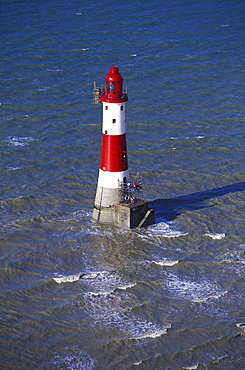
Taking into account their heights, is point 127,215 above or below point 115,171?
below

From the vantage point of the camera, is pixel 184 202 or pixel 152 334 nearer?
pixel 152 334

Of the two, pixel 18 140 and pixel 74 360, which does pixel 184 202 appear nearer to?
pixel 18 140

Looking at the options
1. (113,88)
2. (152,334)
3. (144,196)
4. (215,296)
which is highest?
(113,88)

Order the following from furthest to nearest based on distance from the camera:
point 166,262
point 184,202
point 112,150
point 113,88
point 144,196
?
1. point 144,196
2. point 184,202
3. point 112,150
4. point 113,88
5. point 166,262

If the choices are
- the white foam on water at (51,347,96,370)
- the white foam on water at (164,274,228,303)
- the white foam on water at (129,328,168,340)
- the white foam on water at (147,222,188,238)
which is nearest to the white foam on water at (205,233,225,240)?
the white foam on water at (147,222,188,238)

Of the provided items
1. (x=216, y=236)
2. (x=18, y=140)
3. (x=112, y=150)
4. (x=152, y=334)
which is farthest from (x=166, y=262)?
(x=18, y=140)

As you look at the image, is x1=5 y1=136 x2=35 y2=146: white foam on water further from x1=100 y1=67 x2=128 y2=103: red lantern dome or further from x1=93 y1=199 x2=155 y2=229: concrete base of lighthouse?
x1=100 y1=67 x2=128 y2=103: red lantern dome

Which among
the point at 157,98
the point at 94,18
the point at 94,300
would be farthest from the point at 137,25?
the point at 94,300
